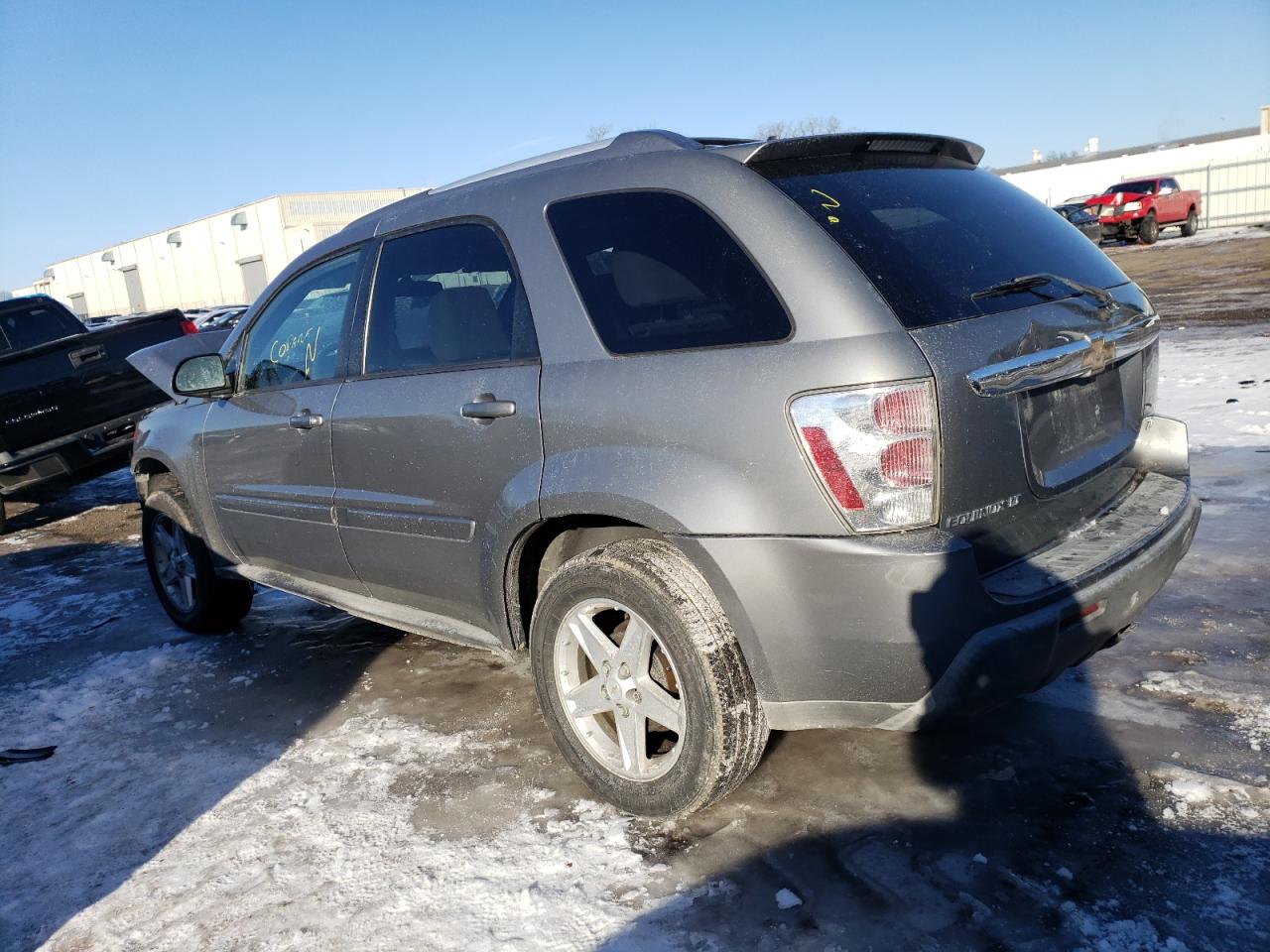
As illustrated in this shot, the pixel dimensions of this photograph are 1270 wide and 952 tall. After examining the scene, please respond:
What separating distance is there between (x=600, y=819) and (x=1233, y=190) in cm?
3844

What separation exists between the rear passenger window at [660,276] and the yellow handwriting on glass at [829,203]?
0.24m

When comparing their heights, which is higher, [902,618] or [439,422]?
[439,422]

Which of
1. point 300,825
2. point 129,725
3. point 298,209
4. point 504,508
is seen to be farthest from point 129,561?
point 298,209

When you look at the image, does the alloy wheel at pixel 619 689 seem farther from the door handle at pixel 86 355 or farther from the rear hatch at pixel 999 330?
the door handle at pixel 86 355

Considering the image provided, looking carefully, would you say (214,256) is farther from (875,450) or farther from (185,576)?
(875,450)

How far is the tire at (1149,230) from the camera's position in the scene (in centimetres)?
2933

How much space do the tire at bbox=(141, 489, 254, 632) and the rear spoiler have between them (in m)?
3.53

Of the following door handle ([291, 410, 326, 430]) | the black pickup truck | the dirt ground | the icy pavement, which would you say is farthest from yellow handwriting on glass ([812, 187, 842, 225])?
the dirt ground

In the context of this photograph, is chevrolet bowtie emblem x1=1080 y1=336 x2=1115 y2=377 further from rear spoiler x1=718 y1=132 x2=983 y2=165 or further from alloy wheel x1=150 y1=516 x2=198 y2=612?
alloy wheel x1=150 y1=516 x2=198 y2=612

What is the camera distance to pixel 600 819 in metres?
2.97

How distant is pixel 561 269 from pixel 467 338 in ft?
1.57

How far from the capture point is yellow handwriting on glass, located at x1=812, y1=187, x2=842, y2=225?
2.60m

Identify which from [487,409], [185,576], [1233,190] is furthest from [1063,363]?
[1233,190]

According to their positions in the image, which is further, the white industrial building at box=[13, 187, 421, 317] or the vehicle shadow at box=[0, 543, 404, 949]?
the white industrial building at box=[13, 187, 421, 317]
